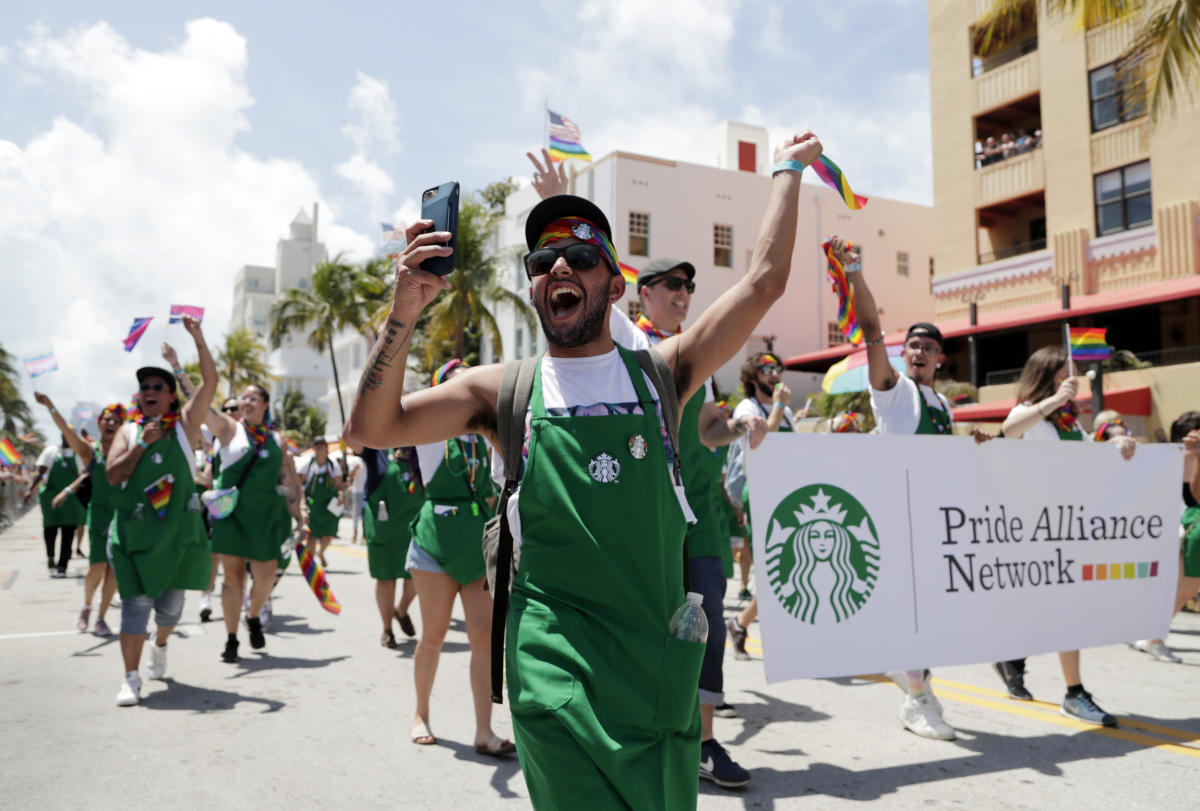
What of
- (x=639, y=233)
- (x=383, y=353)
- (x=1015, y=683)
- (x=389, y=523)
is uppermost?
(x=639, y=233)

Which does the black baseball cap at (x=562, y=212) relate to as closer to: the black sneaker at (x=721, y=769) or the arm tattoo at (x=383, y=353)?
the arm tattoo at (x=383, y=353)

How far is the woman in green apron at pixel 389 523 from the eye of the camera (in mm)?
8336

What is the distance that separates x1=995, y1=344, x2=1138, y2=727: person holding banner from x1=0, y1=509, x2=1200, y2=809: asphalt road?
6.0 inches

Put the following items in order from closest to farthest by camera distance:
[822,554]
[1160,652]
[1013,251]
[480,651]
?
[822,554] < [480,651] < [1160,652] < [1013,251]

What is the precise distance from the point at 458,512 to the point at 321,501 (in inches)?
352

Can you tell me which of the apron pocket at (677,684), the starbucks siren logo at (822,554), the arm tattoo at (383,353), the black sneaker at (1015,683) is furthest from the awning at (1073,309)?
the arm tattoo at (383,353)

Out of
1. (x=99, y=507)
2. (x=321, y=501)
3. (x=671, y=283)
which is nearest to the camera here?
(x=671, y=283)

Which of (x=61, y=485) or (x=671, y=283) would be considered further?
(x=61, y=485)

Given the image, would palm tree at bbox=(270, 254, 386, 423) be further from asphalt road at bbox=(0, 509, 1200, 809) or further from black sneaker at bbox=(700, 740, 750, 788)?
black sneaker at bbox=(700, 740, 750, 788)

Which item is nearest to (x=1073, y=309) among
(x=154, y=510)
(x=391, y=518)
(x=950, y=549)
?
(x=391, y=518)

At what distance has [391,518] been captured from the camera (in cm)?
873

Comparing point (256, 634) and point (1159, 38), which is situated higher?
point (1159, 38)

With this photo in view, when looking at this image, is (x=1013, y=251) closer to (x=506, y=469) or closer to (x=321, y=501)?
(x=321, y=501)

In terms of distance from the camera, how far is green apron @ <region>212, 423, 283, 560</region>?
756 cm
